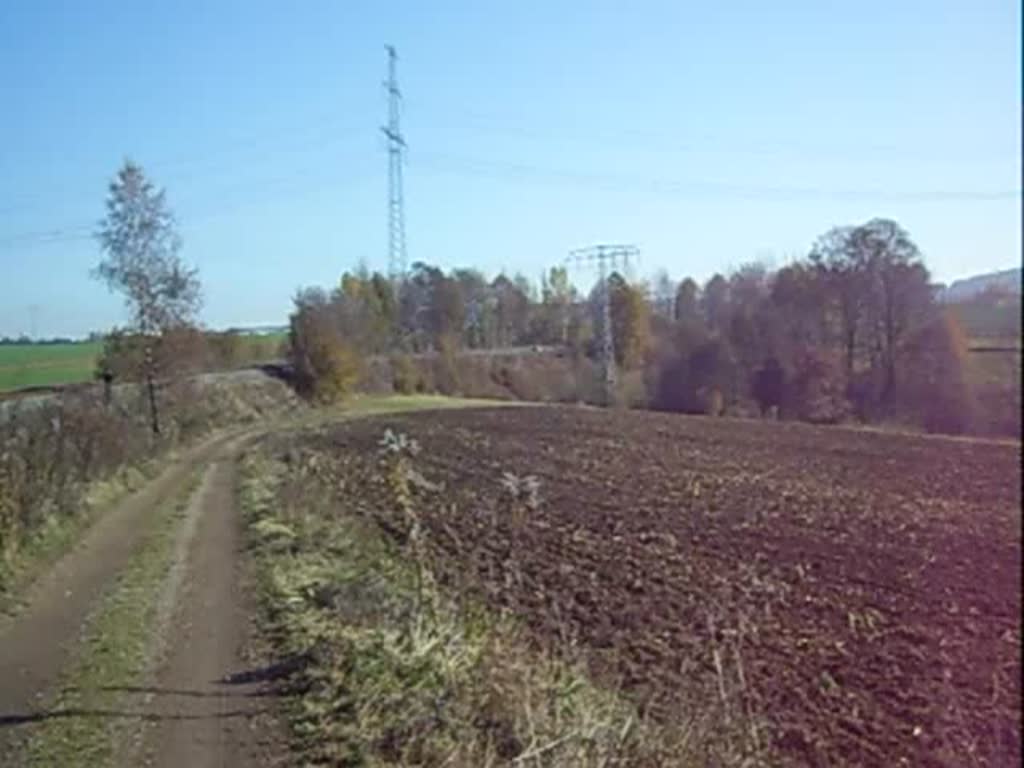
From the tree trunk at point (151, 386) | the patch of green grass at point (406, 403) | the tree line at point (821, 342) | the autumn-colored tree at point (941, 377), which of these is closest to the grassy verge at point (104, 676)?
the tree line at point (821, 342)

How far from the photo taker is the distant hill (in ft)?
6.58

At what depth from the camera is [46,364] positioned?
106 ft

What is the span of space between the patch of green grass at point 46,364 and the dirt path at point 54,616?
7.52 m

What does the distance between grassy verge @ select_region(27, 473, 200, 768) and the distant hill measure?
21.3 feet

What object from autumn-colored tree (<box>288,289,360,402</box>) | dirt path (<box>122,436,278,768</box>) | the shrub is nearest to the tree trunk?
dirt path (<box>122,436,278,768</box>)

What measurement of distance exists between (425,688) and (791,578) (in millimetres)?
7712

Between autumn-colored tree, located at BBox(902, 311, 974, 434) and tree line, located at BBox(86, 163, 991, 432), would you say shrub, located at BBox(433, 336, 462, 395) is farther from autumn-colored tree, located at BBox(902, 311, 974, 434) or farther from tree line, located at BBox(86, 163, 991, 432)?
A: autumn-colored tree, located at BBox(902, 311, 974, 434)

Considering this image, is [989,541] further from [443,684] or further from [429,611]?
[443,684]

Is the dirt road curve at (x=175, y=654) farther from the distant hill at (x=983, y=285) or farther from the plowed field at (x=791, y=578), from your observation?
the distant hill at (x=983, y=285)

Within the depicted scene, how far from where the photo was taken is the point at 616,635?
1173cm

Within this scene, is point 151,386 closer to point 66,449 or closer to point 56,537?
point 66,449

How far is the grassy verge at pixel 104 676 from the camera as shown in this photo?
780 centimetres

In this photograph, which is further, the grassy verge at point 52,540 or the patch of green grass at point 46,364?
the patch of green grass at point 46,364

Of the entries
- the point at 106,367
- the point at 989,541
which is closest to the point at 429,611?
the point at 989,541
